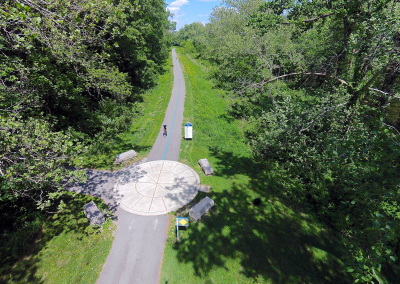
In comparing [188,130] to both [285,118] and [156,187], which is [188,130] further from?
[285,118]

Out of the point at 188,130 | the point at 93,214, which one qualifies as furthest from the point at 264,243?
the point at 188,130

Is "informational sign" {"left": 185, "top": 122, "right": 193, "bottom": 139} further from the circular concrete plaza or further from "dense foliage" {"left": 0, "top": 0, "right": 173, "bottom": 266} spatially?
"dense foliage" {"left": 0, "top": 0, "right": 173, "bottom": 266}

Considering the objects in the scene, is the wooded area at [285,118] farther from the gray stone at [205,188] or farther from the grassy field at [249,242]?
the gray stone at [205,188]

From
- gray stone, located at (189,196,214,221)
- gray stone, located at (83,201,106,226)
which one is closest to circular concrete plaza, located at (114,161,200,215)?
gray stone, located at (189,196,214,221)

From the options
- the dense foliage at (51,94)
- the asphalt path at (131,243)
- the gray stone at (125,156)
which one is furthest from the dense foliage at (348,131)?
the gray stone at (125,156)

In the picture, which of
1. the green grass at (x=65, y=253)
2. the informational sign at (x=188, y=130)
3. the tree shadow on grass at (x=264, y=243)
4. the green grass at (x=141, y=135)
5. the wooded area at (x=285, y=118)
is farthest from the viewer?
the informational sign at (x=188, y=130)

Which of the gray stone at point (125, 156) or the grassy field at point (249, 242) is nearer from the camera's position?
the grassy field at point (249, 242)
